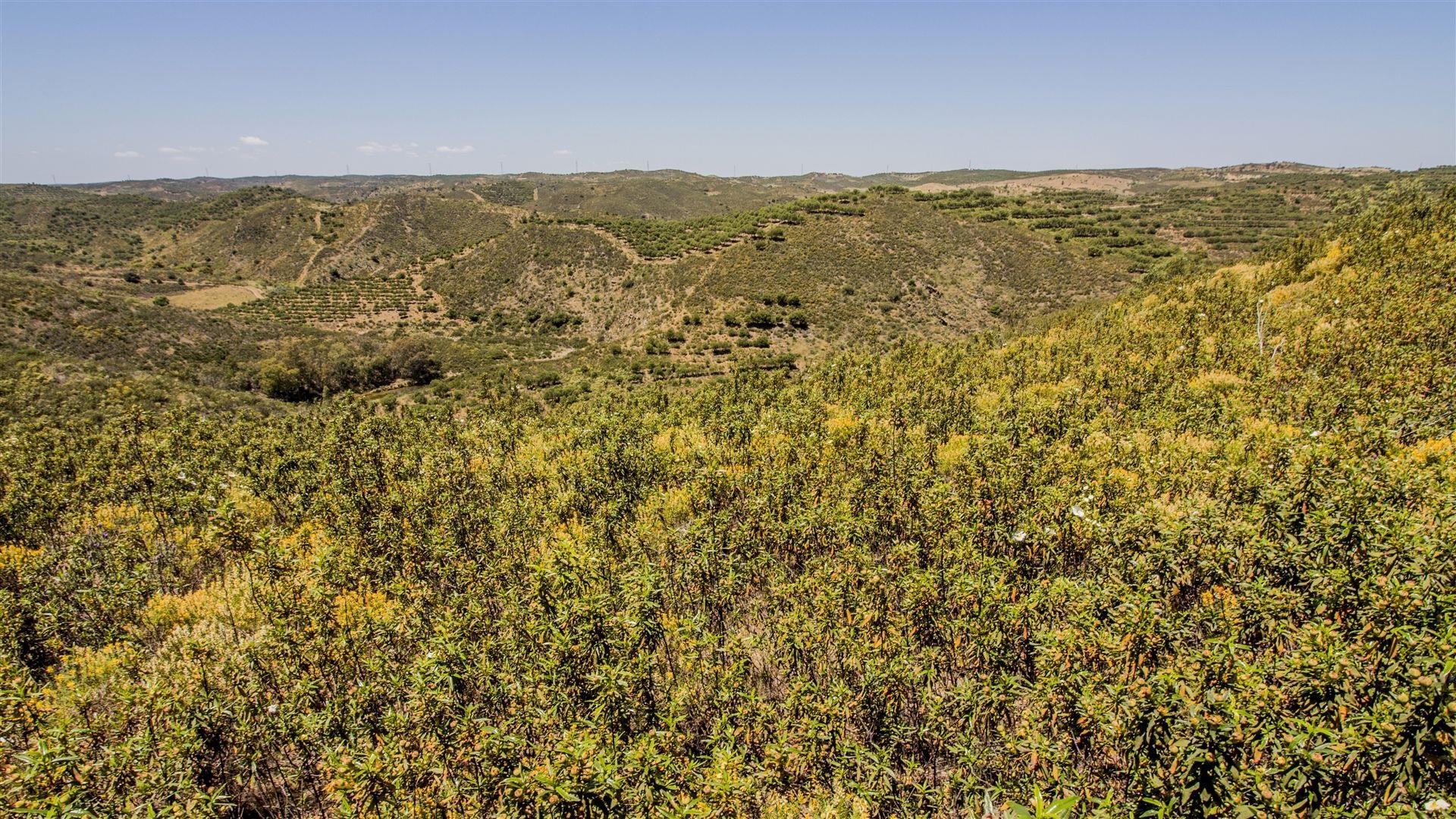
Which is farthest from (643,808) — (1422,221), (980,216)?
(980,216)

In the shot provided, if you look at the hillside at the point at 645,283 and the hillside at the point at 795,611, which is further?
the hillside at the point at 645,283

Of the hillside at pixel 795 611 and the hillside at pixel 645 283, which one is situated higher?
the hillside at pixel 645 283

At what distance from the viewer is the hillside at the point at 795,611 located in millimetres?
8609

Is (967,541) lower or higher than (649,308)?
lower

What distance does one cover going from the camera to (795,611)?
12.7m

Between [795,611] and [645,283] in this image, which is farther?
[645,283]

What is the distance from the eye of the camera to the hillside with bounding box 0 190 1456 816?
8.61 meters

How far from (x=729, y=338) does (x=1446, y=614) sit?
65600 mm

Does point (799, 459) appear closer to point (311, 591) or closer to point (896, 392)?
point (896, 392)

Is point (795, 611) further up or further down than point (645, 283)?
further down

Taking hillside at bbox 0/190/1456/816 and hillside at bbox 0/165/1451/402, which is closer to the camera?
hillside at bbox 0/190/1456/816

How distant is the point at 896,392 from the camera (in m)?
31.5

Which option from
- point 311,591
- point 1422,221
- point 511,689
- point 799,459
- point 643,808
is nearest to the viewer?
point 643,808

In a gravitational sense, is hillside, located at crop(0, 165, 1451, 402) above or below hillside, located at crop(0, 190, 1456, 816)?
above
